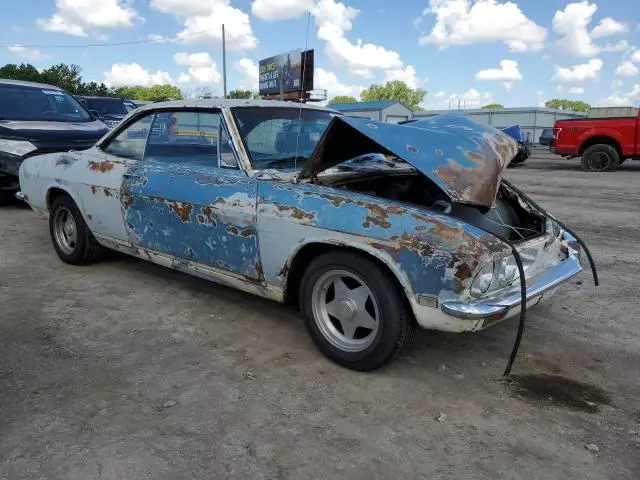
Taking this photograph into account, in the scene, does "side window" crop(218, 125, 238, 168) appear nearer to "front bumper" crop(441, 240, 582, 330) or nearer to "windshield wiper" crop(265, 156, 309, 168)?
"windshield wiper" crop(265, 156, 309, 168)

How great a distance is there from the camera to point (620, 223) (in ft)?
24.0

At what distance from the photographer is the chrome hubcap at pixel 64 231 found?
197 inches

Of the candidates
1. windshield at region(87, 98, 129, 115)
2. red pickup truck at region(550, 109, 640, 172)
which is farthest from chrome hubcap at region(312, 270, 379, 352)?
red pickup truck at region(550, 109, 640, 172)

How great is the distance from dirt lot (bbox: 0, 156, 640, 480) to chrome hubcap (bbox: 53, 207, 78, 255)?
65 cm

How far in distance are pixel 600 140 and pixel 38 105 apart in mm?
13946

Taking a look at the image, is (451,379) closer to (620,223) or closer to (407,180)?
(407,180)

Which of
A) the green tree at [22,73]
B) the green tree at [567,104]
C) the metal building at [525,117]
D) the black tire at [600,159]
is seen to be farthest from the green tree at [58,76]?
the green tree at [567,104]

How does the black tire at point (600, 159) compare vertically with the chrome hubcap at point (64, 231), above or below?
above

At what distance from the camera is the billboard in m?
36.6

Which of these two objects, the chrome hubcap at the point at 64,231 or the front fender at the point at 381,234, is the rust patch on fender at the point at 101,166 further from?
the front fender at the point at 381,234

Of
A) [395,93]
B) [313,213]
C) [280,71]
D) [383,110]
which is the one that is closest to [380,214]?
[313,213]

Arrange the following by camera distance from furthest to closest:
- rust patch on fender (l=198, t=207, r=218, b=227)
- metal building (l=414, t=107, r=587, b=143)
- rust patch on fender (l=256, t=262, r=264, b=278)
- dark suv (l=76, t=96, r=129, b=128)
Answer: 1. metal building (l=414, t=107, r=587, b=143)
2. dark suv (l=76, t=96, r=129, b=128)
3. rust patch on fender (l=198, t=207, r=218, b=227)
4. rust patch on fender (l=256, t=262, r=264, b=278)

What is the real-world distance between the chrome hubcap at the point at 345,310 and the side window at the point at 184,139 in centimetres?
118

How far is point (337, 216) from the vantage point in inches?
115
